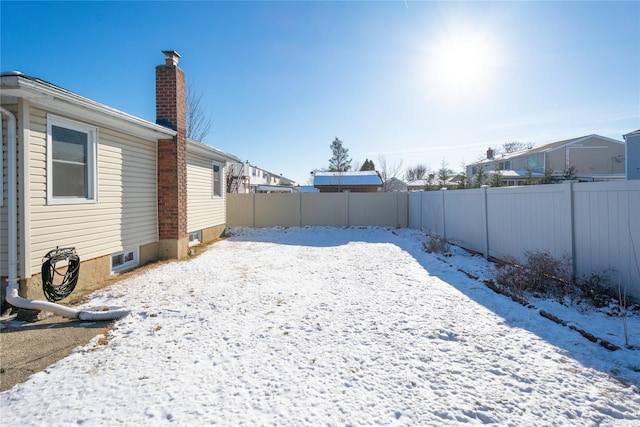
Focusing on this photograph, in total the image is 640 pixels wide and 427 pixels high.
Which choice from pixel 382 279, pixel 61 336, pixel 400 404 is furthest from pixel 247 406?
pixel 382 279

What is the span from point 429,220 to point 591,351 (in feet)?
29.3

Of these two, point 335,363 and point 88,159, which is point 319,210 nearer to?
point 88,159

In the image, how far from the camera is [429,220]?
1186 cm

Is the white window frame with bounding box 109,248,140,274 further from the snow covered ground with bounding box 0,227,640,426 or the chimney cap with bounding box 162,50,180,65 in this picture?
the chimney cap with bounding box 162,50,180,65

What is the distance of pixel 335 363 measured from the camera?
3.04m

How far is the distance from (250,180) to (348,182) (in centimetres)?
1557

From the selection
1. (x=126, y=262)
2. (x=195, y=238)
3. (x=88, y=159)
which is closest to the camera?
(x=88, y=159)

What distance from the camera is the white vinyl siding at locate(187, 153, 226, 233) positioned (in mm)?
9250

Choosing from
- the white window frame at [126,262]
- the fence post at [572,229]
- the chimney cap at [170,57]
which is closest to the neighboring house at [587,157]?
the fence post at [572,229]

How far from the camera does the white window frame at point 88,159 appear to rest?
4840 millimetres

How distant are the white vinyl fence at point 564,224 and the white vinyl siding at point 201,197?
760 cm

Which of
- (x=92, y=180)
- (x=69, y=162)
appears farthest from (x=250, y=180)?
(x=69, y=162)

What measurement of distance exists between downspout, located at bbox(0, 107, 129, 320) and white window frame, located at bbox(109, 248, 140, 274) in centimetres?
198

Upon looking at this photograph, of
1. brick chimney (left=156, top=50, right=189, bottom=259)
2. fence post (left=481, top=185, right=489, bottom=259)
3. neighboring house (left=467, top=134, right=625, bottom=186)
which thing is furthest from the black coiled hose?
neighboring house (left=467, top=134, right=625, bottom=186)
